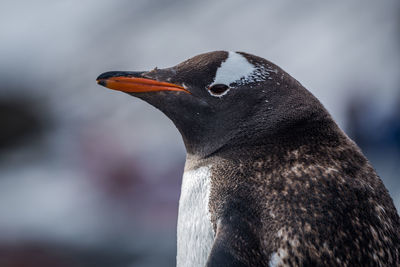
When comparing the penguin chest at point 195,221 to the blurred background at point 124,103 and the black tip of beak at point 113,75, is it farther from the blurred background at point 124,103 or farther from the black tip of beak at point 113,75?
the blurred background at point 124,103

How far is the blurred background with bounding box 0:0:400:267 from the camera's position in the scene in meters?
2.43

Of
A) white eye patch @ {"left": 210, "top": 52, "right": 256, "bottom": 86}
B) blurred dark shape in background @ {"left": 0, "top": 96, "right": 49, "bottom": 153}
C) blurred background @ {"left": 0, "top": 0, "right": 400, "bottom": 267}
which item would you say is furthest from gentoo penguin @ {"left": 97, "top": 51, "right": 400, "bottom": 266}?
blurred dark shape in background @ {"left": 0, "top": 96, "right": 49, "bottom": 153}

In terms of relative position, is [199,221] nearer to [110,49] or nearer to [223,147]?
[223,147]

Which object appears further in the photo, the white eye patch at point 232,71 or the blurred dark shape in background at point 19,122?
the blurred dark shape in background at point 19,122

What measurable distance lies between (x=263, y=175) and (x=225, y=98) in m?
0.14

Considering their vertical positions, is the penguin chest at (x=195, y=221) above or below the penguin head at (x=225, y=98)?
below

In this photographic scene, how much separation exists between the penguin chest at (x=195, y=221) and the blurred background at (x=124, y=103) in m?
1.62

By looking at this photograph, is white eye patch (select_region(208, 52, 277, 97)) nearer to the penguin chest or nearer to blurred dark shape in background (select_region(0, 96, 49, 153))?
the penguin chest

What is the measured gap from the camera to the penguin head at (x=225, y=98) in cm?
60

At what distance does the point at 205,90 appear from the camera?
2.09 feet

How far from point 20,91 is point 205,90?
3.27 meters

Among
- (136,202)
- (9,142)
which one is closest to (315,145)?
(136,202)

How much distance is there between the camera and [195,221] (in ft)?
1.94

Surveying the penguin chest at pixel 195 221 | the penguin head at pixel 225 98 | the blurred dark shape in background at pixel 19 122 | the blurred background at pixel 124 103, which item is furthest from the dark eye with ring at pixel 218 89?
the blurred dark shape in background at pixel 19 122
